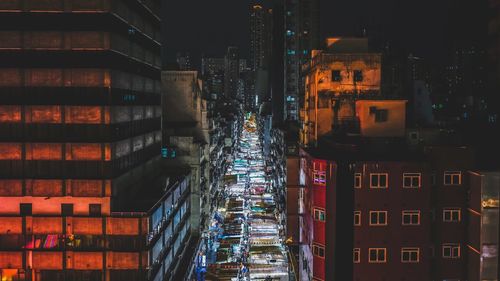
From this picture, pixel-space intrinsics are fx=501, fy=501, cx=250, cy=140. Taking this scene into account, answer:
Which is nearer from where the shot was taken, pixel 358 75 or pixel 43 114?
pixel 43 114

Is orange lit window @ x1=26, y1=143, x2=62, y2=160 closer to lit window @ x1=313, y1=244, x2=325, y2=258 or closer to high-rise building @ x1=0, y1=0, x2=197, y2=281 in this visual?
high-rise building @ x1=0, y1=0, x2=197, y2=281

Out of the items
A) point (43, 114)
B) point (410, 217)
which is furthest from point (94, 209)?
point (410, 217)

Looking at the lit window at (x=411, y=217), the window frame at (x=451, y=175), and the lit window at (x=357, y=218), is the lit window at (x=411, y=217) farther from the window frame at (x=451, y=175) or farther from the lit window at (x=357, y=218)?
the lit window at (x=357, y=218)

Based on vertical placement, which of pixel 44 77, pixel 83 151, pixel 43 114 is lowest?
pixel 83 151

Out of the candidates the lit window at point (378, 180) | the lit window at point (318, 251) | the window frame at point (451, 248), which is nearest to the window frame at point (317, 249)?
the lit window at point (318, 251)

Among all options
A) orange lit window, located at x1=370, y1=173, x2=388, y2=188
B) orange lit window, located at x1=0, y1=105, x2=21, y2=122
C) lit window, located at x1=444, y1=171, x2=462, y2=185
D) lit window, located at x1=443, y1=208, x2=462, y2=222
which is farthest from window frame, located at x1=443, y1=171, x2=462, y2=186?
orange lit window, located at x1=0, y1=105, x2=21, y2=122

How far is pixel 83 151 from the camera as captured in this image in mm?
37781

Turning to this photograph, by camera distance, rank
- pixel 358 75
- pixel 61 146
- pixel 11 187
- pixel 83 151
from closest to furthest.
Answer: pixel 11 187
pixel 61 146
pixel 83 151
pixel 358 75

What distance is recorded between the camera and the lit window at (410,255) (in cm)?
3491

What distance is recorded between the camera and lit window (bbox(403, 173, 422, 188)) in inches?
1364

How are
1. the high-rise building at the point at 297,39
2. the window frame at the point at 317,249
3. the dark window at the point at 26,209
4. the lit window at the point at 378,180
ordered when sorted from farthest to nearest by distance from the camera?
the high-rise building at the point at 297,39, the dark window at the point at 26,209, the window frame at the point at 317,249, the lit window at the point at 378,180

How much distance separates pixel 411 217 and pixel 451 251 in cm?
376

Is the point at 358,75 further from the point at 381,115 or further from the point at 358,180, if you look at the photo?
the point at 358,180

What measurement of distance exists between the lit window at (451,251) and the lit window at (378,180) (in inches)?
243
